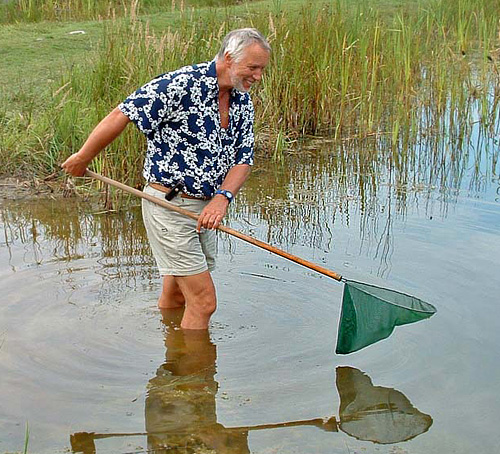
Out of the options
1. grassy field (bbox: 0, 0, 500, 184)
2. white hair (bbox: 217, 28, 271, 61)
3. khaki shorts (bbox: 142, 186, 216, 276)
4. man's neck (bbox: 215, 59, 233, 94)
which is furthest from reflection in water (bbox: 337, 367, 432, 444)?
grassy field (bbox: 0, 0, 500, 184)

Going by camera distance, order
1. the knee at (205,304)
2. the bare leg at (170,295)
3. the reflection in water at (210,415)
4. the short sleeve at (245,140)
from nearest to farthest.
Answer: the reflection in water at (210,415) < the short sleeve at (245,140) < the knee at (205,304) < the bare leg at (170,295)

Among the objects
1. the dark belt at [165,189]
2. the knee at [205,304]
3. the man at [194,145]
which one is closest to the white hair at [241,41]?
the man at [194,145]

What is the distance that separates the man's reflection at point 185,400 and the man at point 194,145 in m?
0.19

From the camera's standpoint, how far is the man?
367 centimetres

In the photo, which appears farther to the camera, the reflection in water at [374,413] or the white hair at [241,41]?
the white hair at [241,41]

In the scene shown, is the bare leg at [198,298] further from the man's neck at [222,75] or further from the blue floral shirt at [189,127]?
the man's neck at [222,75]

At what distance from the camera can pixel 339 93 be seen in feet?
26.8

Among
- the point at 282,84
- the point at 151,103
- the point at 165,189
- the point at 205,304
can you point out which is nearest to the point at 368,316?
the point at 205,304

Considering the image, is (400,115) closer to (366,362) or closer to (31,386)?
(366,362)

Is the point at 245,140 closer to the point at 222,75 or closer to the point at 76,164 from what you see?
the point at 222,75

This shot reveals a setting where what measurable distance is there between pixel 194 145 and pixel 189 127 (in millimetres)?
83

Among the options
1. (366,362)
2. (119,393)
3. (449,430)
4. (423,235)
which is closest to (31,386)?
(119,393)

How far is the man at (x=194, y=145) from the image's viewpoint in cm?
367

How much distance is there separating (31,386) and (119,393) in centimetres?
38
